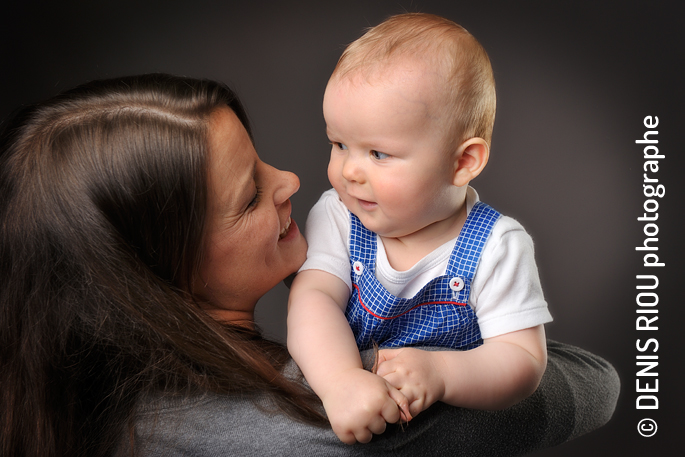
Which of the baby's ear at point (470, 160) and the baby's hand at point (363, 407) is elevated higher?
the baby's ear at point (470, 160)

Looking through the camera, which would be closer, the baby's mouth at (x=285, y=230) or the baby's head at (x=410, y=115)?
the baby's head at (x=410, y=115)

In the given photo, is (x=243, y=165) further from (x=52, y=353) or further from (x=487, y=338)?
(x=487, y=338)

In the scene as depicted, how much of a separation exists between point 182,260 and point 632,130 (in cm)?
264

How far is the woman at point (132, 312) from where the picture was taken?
1.15m

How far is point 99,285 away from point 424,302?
0.71 metres

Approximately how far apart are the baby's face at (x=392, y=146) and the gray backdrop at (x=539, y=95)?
146 centimetres

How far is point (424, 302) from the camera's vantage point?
1461 millimetres

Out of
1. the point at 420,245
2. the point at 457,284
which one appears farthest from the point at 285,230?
the point at 457,284

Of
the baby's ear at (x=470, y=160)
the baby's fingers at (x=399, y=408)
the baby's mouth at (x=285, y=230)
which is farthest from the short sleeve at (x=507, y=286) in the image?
the baby's mouth at (x=285, y=230)

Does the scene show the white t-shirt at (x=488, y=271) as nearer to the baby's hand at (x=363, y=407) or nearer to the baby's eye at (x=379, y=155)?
the baby's eye at (x=379, y=155)

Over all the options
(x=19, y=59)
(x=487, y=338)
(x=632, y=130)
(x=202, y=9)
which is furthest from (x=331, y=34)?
(x=487, y=338)

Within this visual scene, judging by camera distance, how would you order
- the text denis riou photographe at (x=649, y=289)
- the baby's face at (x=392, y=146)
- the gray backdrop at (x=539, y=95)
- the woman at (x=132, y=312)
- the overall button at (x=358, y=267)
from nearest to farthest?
the woman at (x=132, y=312)
the baby's face at (x=392, y=146)
the overall button at (x=358, y=267)
the gray backdrop at (x=539, y=95)
the text denis riou photographe at (x=649, y=289)

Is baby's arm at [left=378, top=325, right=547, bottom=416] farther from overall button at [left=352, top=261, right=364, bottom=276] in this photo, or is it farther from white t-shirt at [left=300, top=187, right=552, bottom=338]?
overall button at [left=352, top=261, right=364, bottom=276]

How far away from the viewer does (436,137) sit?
1.28m
